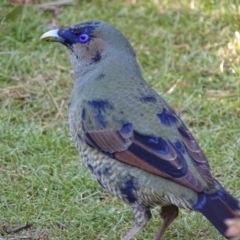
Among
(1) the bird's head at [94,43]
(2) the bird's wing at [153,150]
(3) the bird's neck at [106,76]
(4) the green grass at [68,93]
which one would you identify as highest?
(1) the bird's head at [94,43]

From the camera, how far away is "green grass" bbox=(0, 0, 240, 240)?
→ 5898 millimetres

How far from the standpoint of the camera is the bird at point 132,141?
16.5 ft

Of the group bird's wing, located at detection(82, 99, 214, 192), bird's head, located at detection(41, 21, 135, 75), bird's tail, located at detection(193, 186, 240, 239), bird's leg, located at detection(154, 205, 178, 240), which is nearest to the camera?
bird's tail, located at detection(193, 186, 240, 239)

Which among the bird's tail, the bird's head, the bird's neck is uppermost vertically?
the bird's head

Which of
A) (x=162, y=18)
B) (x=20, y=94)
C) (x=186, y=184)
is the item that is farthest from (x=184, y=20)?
(x=186, y=184)

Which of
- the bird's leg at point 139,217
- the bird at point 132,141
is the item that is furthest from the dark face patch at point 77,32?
the bird's leg at point 139,217

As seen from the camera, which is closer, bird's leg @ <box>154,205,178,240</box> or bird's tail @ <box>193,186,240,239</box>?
bird's tail @ <box>193,186,240,239</box>

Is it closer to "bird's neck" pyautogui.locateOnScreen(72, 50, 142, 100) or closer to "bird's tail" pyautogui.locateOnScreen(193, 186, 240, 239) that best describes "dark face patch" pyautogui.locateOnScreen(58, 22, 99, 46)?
"bird's neck" pyautogui.locateOnScreen(72, 50, 142, 100)

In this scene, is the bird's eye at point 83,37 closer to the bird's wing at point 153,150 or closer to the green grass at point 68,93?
the bird's wing at point 153,150

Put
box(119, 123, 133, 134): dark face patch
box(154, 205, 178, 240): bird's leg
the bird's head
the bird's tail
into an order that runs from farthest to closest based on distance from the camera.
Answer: the bird's head
box(154, 205, 178, 240): bird's leg
box(119, 123, 133, 134): dark face patch
the bird's tail

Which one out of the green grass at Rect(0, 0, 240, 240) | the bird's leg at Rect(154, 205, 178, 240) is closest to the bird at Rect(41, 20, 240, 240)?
the bird's leg at Rect(154, 205, 178, 240)

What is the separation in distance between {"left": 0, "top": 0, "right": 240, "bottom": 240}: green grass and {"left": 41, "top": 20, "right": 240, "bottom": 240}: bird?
1.93 ft

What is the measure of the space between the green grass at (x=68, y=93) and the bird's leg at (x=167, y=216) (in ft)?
0.71

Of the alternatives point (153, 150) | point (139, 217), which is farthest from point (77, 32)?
point (139, 217)
